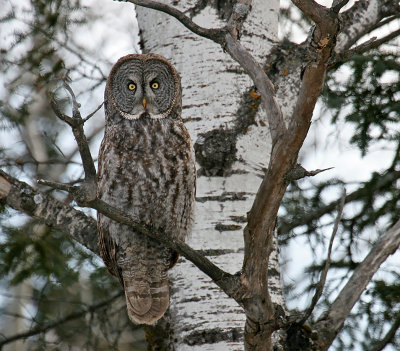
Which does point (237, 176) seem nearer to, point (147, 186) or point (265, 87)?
point (147, 186)

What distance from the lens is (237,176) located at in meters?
2.68

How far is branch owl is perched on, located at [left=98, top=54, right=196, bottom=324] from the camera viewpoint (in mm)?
2771

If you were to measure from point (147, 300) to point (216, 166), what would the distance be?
26.8 inches

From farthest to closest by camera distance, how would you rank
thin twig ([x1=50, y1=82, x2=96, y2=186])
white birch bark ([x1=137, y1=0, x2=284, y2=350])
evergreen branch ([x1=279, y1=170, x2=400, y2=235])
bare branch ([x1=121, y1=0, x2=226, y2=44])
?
evergreen branch ([x1=279, y1=170, x2=400, y2=235]) < white birch bark ([x1=137, y1=0, x2=284, y2=350]) < bare branch ([x1=121, y1=0, x2=226, y2=44]) < thin twig ([x1=50, y1=82, x2=96, y2=186])

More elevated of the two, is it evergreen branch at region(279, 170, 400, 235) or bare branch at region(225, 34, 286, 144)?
evergreen branch at region(279, 170, 400, 235)

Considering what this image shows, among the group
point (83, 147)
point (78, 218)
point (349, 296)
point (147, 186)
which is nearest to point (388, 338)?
point (349, 296)

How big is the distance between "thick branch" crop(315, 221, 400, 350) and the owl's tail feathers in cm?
68

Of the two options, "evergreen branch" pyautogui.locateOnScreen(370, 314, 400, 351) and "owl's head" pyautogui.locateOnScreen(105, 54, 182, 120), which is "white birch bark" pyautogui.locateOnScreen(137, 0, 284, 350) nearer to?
"owl's head" pyautogui.locateOnScreen(105, 54, 182, 120)

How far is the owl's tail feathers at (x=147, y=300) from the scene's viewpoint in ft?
8.70

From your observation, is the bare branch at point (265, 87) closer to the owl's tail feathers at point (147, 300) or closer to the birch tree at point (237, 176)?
the birch tree at point (237, 176)

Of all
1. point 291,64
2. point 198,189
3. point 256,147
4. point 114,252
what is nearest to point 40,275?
point 114,252

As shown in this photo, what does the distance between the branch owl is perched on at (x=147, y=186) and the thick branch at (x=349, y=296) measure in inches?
27.1

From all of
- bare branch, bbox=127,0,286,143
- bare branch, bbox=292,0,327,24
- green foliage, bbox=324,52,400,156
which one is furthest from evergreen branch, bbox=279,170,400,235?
bare branch, bbox=292,0,327,24

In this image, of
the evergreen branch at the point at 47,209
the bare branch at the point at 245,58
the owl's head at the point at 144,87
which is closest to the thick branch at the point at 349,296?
the bare branch at the point at 245,58
